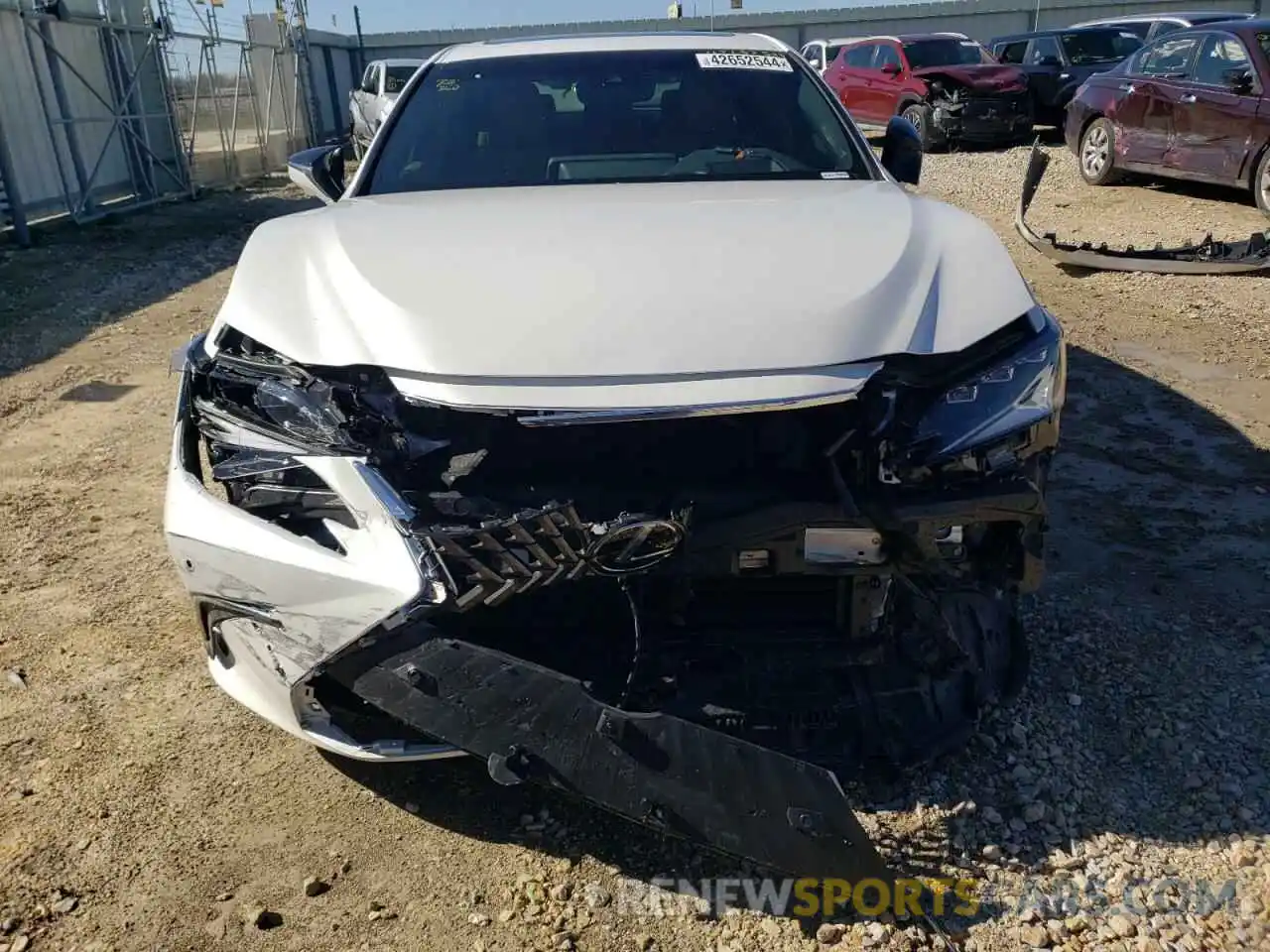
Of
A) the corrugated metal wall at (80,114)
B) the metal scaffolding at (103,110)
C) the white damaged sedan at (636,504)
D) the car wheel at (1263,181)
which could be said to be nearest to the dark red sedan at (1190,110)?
the car wheel at (1263,181)

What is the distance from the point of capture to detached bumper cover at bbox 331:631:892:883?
198cm

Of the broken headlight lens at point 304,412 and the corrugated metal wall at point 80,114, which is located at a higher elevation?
the broken headlight lens at point 304,412

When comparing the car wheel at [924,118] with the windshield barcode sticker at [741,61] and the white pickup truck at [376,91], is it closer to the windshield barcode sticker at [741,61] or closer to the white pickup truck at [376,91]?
the white pickup truck at [376,91]

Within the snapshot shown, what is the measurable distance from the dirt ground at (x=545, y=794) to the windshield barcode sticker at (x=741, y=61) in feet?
6.69

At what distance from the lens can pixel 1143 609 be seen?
3.27 meters

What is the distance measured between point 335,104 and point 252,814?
27612mm

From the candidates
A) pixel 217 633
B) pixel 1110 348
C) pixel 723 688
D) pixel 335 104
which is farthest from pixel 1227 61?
pixel 335 104

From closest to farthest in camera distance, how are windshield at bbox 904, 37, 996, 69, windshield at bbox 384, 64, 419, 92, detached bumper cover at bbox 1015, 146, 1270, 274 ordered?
detached bumper cover at bbox 1015, 146, 1270, 274 → windshield at bbox 904, 37, 996, 69 → windshield at bbox 384, 64, 419, 92

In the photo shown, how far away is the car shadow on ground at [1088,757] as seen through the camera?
7.73ft

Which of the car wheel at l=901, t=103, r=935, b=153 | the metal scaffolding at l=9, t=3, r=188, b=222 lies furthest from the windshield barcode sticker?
the car wheel at l=901, t=103, r=935, b=153

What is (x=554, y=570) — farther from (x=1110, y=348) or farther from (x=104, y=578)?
(x=1110, y=348)

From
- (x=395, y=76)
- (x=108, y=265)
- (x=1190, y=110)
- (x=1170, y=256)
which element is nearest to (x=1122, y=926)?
(x=1170, y=256)

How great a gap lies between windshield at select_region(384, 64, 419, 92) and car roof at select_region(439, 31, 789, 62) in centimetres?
1324

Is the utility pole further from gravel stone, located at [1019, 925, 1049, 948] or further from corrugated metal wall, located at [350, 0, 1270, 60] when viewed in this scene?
gravel stone, located at [1019, 925, 1049, 948]
